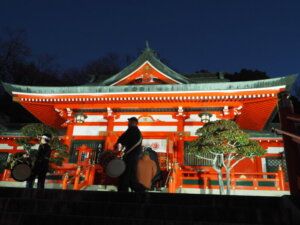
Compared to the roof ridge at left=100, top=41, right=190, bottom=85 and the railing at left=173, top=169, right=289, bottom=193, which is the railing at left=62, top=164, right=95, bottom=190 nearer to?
the railing at left=173, top=169, right=289, bottom=193

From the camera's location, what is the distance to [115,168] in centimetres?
512

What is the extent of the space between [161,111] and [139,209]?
9.28m

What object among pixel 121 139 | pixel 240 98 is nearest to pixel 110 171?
pixel 121 139

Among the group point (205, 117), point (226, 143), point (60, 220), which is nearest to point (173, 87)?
point (205, 117)

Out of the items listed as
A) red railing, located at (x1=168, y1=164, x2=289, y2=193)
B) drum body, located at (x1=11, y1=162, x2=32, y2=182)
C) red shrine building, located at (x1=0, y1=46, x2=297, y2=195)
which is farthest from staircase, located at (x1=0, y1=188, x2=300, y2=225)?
red shrine building, located at (x1=0, y1=46, x2=297, y2=195)

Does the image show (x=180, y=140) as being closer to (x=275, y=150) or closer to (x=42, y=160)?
(x=275, y=150)

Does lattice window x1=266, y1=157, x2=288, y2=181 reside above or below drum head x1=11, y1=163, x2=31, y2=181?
above

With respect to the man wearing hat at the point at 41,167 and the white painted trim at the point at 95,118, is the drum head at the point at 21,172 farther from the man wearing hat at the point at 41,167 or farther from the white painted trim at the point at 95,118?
the white painted trim at the point at 95,118

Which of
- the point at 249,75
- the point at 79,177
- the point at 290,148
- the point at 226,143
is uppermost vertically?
the point at 249,75

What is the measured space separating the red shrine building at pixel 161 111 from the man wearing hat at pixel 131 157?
17.6ft

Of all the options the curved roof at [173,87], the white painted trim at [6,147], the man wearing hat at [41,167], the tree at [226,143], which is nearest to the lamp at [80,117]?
the curved roof at [173,87]

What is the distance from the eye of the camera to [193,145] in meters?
9.55

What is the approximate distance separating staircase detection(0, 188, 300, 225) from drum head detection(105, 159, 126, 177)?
0.83 meters

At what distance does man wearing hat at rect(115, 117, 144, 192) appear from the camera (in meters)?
5.27
